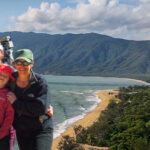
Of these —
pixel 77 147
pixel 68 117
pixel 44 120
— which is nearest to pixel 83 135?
pixel 77 147

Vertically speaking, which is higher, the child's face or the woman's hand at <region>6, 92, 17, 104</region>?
the child's face

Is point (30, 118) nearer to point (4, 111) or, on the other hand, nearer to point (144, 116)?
point (4, 111)

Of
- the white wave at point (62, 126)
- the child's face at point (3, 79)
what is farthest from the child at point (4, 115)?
the white wave at point (62, 126)

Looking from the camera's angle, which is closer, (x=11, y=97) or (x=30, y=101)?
(x=11, y=97)

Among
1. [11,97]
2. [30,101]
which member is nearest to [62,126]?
[30,101]

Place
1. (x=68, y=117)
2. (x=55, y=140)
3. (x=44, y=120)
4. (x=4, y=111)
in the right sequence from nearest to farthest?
(x=4, y=111), (x=44, y=120), (x=55, y=140), (x=68, y=117)

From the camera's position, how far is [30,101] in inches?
124

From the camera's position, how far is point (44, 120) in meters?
3.23

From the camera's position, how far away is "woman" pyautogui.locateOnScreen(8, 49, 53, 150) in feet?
10.2

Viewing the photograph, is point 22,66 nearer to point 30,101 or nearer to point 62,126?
point 30,101

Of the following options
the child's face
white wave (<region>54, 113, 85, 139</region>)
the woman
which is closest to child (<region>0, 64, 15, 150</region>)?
the child's face

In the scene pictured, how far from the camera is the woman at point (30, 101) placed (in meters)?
3.12

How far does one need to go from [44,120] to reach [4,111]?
1.64ft

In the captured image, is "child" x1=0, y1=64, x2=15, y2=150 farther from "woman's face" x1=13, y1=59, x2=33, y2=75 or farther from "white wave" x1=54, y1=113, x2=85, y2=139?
"white wave" x1=54, y1=113, x2=85, y2=139
